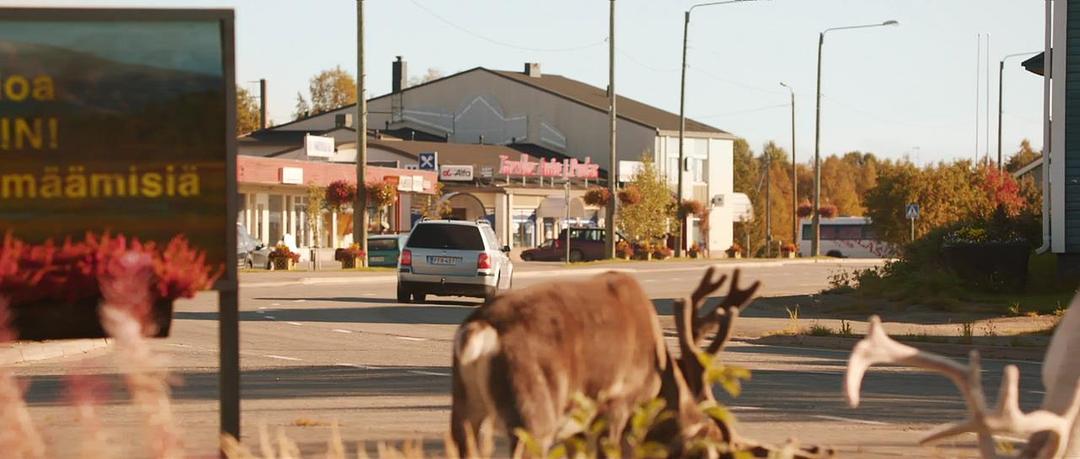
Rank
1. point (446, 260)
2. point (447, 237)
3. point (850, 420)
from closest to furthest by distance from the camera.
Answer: point (850, 420)
point (446, 260)
point (447, 237)

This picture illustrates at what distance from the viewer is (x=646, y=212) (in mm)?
78188

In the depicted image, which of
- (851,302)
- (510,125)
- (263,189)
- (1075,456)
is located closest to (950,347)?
(851,302)

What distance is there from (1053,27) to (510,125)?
70.0 meters

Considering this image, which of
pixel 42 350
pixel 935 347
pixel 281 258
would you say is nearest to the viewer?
pixel 42 350

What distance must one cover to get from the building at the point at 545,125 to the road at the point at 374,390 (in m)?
69.9

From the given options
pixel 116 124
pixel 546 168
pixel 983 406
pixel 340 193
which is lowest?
pixel 983 406

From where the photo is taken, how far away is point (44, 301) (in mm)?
6980

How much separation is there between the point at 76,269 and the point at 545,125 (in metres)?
93.4

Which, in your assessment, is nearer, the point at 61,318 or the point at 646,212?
the point at 61,318

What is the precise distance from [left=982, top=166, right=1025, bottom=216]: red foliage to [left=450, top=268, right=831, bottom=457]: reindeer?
34.9 metres

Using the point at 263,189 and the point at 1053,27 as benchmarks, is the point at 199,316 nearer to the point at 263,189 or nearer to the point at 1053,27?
the point at 1053,27

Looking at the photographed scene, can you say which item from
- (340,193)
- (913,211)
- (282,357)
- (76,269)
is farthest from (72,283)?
(913,211)

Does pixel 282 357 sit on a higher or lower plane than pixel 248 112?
lower

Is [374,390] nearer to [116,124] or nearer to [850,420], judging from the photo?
[850,420]
